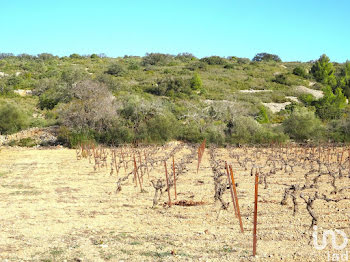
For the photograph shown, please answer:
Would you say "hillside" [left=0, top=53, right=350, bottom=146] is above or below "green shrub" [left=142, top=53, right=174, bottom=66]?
below

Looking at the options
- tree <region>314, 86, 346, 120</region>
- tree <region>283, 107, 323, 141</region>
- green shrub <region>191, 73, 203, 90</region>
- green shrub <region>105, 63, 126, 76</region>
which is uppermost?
green shrub <region>105, 63, 126, 76</region>

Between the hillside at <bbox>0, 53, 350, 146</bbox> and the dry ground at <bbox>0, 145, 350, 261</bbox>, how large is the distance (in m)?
12.5

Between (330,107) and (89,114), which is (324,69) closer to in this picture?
(330,107)

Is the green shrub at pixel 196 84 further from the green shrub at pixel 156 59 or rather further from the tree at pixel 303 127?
the green shrub at pixel 156 59

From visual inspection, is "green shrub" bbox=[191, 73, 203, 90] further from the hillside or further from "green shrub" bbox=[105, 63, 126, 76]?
"green shrub" bbox=[105, 63, 126, 76]

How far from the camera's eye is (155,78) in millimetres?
46125

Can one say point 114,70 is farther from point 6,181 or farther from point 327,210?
point 327,210

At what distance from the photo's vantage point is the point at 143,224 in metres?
6.98

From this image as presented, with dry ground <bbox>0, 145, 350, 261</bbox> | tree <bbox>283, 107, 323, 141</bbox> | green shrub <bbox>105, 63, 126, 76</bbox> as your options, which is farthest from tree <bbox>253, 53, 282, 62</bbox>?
dry ground <bbox>0, 145, 350, 261</bbox>

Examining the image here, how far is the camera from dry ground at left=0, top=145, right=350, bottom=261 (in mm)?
5277

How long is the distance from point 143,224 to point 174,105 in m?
24.5

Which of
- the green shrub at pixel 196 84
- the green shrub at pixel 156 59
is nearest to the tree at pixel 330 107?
the green shrub at pixel 196 84

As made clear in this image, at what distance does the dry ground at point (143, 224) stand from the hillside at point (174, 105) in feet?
41.1

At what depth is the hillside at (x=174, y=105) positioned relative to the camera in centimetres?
2391
